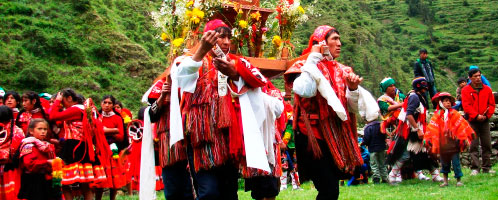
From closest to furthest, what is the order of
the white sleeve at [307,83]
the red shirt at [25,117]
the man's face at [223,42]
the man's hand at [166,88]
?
the man's face at [223,42] < the white sleeve at [307,83] < the man's hand at [166,88] < the red shirt at [25,117]

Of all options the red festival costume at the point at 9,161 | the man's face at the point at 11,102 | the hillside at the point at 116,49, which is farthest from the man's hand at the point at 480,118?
the man's face at the point at 11,102

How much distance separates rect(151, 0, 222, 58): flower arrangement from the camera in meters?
6.94

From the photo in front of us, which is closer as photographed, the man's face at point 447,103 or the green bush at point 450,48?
the man's face at point 447,103

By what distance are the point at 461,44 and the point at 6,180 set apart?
64338mm

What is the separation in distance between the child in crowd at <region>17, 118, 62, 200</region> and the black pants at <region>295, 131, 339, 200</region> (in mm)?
3359

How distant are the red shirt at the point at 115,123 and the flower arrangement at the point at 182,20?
205 cm

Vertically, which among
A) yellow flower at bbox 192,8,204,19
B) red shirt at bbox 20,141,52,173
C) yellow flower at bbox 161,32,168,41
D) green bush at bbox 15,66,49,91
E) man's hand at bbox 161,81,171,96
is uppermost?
green bush at bbox 15,66,49,91

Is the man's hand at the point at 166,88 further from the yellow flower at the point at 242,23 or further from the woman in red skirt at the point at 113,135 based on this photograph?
the woman in red skirt at the point at 113,135

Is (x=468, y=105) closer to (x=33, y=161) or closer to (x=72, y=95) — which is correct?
(x=72, y=95)

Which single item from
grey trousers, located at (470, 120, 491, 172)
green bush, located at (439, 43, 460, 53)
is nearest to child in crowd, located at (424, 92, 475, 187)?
grey trousers, located at (470, 120, 491, 172)

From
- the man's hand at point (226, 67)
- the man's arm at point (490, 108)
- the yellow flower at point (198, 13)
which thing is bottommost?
the man's arm at point (490, 108)

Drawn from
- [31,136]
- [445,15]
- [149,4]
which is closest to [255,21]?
[31,136]

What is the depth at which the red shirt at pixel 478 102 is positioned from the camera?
938 cm

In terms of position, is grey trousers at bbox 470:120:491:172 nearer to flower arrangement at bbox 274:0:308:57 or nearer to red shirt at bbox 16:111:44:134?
flower arrangement at bbox 274:0:308:57
